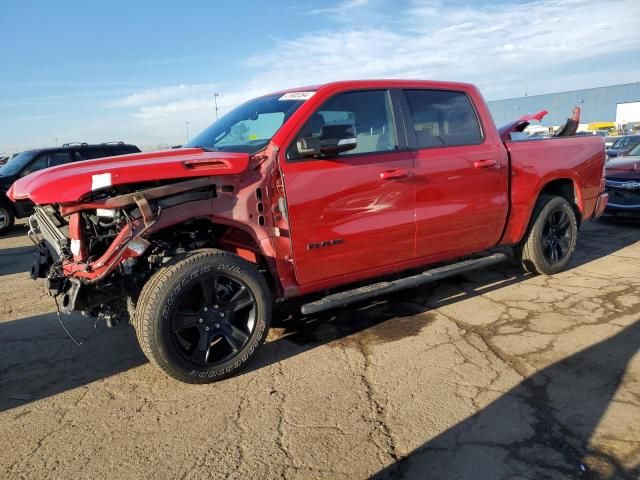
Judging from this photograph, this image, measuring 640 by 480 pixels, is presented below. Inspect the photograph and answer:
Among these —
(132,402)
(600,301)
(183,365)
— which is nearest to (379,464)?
(183,365)

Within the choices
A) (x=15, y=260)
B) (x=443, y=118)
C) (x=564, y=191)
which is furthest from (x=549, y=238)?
(x=15, y=260)

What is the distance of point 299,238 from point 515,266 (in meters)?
3.49

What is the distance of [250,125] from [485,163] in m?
2.17

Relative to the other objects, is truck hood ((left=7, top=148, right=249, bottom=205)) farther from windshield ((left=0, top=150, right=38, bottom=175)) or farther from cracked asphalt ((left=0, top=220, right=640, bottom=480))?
windshield ((left=0, top=150, right=38, bottom=175))

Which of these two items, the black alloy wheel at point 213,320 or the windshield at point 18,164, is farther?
the windshield at point 18,164

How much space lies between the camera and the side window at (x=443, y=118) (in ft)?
14.0

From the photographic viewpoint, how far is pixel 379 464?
247 cm

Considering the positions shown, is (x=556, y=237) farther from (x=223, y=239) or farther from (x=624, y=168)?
(x=624, y=168)

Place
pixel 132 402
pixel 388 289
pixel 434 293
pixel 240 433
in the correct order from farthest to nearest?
pixel 434 293, pixel 388 289, pixel 132 402, pixel 240 433

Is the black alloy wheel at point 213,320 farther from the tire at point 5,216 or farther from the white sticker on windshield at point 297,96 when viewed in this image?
the tire at point 5,216

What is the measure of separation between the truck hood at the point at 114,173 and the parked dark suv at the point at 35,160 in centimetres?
817

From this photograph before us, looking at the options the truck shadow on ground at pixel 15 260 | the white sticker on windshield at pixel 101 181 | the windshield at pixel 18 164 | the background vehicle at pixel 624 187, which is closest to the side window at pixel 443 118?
the white sticker on windshield at pixel 101 181

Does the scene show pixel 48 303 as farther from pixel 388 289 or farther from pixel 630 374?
pixel 630 374

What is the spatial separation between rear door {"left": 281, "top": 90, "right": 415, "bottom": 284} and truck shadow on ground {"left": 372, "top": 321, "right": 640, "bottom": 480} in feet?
4.83
